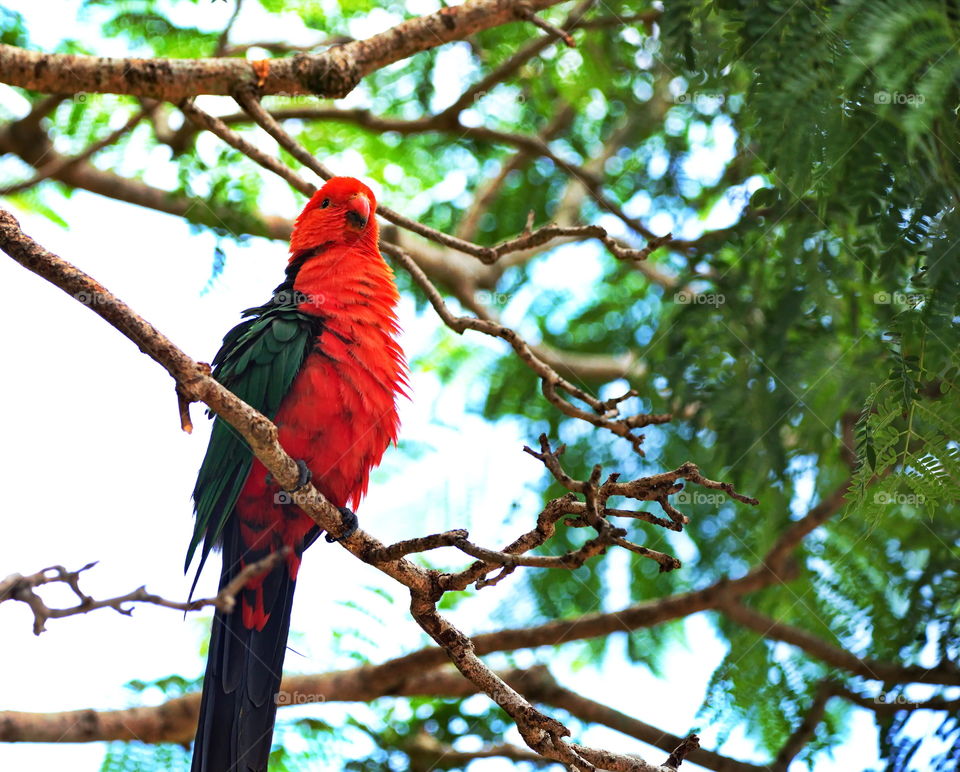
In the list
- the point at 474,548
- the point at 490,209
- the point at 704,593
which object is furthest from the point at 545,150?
the point at 474,548

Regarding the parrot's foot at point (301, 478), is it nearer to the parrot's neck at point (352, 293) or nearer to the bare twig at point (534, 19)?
the parrot's neck at point (352, 293)

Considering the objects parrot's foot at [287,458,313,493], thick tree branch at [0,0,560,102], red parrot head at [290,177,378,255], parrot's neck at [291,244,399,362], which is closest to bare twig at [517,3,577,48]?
thick tree branch at [0,0,560,102]

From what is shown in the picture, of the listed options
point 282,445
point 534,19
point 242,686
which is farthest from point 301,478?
point 534,19

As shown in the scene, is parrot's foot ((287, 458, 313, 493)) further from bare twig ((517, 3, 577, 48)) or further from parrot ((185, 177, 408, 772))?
bare twig ((517, 3, 577, 48))

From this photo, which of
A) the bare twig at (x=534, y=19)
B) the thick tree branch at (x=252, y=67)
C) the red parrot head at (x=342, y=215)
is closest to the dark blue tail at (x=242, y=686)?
the red parrot head at (x=342, y=215)

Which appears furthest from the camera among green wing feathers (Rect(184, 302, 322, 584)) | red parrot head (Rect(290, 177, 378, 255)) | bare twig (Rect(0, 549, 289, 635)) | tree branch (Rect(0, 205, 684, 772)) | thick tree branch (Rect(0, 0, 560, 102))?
red parrot head (Rect(290, 177, 378, 255))

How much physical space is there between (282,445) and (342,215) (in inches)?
49.2

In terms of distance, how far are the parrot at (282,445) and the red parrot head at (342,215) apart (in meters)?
0.31

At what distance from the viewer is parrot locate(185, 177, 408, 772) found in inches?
138

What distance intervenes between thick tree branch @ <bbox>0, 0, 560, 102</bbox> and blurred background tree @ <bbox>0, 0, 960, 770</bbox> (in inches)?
32.1

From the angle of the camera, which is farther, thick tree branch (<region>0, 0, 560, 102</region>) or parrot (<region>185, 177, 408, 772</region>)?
parrot (<region>185, 177, 408, 772</region>)

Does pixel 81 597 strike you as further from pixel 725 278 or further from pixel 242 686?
pixel 725 278

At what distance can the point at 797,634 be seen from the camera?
4.60 m

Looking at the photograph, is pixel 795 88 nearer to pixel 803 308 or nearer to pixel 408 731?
pixel 803 308
